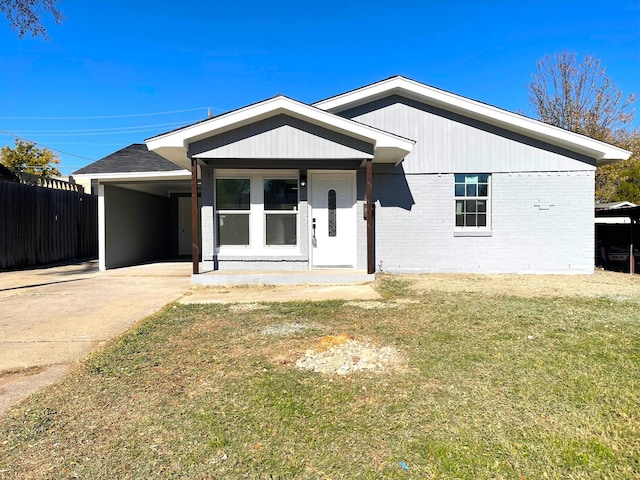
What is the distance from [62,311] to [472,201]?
9.19 meters

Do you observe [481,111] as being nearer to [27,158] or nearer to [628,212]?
[628,212]

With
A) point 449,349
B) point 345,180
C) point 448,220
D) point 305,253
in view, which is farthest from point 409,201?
point 449,349

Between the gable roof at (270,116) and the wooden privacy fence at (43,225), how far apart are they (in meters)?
6.27

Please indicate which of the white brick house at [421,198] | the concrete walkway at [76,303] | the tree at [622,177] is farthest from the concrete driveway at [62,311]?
the tree at [622,177]

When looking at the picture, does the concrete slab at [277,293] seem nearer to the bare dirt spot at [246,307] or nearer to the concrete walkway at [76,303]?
the concrete walkway at [76,303]

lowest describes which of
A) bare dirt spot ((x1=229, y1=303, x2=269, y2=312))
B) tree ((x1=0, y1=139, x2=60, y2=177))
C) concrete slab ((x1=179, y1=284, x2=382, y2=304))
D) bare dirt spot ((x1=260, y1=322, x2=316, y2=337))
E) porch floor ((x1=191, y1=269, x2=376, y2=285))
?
bare dirt spot ((x1=260, y1=322, x2=316, y2=337))

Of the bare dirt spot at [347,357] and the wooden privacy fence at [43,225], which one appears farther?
the wooden privacy fence at [43,225]

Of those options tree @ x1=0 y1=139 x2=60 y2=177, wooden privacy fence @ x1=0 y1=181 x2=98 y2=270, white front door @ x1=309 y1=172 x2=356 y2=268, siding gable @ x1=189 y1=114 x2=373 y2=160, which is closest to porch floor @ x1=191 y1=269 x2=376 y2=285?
white front door @ x1=309 y1=172 x2=356 y2=268

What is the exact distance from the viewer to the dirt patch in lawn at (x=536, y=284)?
7.41m

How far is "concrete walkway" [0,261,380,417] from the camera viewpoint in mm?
3939

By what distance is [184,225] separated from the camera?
1503cm

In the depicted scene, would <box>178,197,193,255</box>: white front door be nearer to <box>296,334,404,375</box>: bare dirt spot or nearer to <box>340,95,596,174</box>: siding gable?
<box>340,95,596,174</box>: siding gable

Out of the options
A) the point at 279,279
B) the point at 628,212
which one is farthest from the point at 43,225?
the point at 628,212

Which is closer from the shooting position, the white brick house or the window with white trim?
the white brick house
